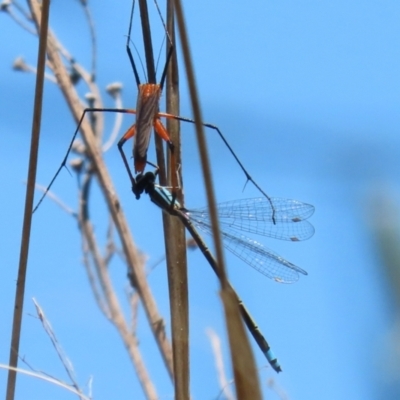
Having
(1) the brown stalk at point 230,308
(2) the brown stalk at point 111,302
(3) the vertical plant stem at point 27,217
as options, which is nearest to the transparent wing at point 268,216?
(2) the brown stalk at point 111,302

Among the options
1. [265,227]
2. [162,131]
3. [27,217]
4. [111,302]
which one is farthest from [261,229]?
[27,217]

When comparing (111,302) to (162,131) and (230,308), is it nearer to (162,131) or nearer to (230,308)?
(162,131)

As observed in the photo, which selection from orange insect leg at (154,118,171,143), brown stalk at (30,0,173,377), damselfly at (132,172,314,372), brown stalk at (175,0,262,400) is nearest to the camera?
brown stalk at (175,0,262,400)

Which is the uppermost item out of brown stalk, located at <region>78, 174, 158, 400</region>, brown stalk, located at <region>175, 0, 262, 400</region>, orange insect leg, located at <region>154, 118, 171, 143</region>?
orange insect leg, located at <region>154, 118, 171, 143</region>

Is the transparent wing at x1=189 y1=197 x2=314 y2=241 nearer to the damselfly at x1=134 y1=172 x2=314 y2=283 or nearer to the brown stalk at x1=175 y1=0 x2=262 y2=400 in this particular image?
the damselfly at x1=134 y1=172 x2=314 y2=283

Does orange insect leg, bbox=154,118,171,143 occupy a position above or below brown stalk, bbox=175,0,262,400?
above

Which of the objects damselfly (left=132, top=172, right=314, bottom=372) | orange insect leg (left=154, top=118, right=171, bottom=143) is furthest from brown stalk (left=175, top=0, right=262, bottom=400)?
damselfly (left=132, top=172, right=314, bottom=372)
